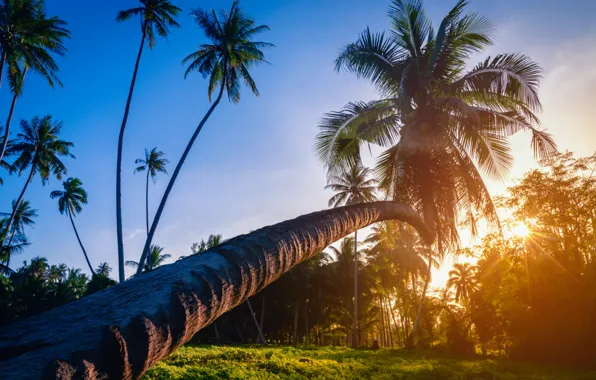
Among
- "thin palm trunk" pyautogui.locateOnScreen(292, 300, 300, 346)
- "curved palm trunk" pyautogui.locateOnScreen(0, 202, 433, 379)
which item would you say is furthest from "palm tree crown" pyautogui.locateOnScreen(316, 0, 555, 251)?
"thin palm trunk" pyautogui.locateOnScreen(292, 300, 300, 346)

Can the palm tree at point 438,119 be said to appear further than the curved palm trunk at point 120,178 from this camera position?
No

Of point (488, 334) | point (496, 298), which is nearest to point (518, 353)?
point (496, 298)

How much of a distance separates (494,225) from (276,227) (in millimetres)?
9184

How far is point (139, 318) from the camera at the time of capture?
4.56ft

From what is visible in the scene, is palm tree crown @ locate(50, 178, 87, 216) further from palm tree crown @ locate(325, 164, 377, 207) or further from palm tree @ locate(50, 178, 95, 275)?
palm tree crown @ locate(325, 164, 377, 207)

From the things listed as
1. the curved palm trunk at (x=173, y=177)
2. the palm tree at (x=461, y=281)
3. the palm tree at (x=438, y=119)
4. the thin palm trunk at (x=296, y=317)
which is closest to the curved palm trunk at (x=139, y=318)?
the palm tree at (x=438, y=119)

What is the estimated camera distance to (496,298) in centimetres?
1834

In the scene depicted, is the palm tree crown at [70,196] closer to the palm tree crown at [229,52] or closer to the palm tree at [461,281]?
the palm tree crown at [229,52]

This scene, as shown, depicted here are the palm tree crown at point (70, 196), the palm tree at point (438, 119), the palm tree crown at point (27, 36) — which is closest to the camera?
the palm tree at point (438, 119)

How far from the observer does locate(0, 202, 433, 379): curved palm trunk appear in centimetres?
112

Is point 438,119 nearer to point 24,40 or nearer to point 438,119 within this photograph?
point 438,119

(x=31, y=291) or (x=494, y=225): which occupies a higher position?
(x=494, y=225)

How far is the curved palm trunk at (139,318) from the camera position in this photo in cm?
112

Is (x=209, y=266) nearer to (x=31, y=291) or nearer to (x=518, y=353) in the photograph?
(x=518, y=353)
